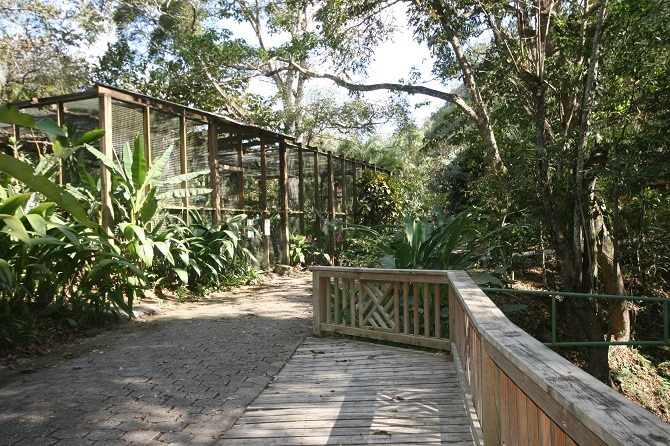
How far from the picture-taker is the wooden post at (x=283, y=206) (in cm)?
1441

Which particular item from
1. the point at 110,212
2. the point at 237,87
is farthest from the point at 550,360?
the point at 237,87

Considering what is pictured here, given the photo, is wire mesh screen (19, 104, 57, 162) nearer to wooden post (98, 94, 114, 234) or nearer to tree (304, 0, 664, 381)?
wooden post (98, 94, 114, 234)

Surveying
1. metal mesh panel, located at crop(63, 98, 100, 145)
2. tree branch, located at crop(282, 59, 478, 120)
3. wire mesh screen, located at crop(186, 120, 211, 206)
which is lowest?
wire mesh screen, located at crop(186, 120, 211, 206)

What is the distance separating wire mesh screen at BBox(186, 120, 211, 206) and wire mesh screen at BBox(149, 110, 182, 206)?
392 millimetres

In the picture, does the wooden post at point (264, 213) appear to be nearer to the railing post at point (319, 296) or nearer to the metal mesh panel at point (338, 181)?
the metal mesh panel at point (338, 181)

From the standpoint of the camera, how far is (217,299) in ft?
30.2

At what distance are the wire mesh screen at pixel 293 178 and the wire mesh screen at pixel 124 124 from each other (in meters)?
5.92

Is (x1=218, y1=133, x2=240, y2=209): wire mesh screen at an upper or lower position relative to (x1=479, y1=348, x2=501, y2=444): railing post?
upper

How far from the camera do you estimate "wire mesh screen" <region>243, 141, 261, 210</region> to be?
12.9 metres

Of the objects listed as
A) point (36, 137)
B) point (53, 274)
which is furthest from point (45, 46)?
point (53, 274)

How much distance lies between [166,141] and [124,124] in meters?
1.19

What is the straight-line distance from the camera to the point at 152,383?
4414mm

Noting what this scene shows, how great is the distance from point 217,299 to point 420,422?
6.20 m

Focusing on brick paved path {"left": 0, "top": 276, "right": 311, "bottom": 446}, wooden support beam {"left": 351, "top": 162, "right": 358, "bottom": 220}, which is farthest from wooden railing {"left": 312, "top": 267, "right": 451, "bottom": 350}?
wooden support beam {"left": 351, "top": 162, "right": 358, "bottom": 220}
